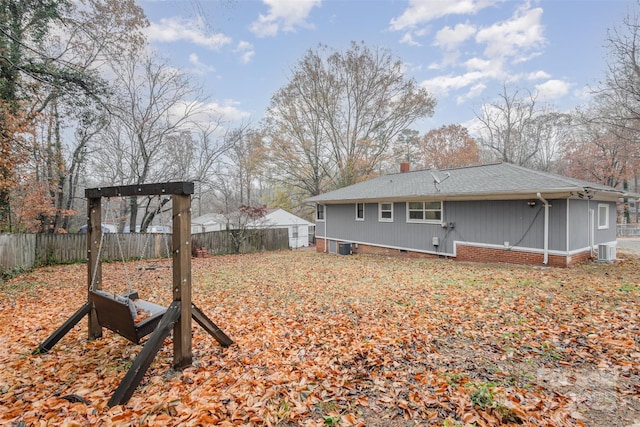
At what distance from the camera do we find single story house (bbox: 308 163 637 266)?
9078mm

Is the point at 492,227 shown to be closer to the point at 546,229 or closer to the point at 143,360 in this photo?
the point at 546,229

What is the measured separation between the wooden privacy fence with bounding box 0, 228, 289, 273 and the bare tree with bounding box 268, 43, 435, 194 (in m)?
7.62

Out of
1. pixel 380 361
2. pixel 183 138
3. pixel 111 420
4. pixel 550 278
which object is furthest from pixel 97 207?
pixel 183 138

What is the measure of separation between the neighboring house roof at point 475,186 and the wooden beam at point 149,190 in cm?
969

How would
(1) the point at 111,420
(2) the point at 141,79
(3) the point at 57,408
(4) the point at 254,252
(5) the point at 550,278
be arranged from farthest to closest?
(4) the point at 254,252 < (2) the point at 141,79 < (5) the point at 550,278 < (3) the point at 57,408 < (1) the point at 111,420

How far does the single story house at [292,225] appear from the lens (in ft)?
82.6

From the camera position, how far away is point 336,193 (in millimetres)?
17141

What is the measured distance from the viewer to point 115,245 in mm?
13461

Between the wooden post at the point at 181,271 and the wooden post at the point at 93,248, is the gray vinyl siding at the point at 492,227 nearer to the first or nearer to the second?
the wooden post at the point at 181,271

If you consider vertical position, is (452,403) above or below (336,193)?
below

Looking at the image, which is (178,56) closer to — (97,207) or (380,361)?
(97,207)

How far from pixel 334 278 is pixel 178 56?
1366 centimetres

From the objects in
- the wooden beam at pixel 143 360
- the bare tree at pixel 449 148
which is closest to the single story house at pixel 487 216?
the wooden beam at pixel 143 360

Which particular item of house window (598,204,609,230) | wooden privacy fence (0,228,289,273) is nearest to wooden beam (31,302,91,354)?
wooden privacy fence (0,228,289,273)
